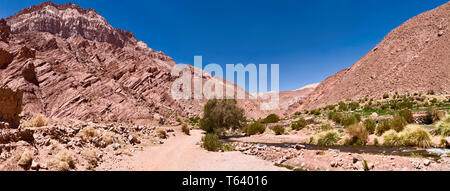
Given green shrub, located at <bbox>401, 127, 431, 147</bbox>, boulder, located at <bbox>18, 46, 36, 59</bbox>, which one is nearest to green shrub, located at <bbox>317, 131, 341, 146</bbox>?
green shrub, located at <bbox>401, 127, 431, 147</bbox>

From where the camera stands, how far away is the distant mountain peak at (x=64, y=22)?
74.6 m

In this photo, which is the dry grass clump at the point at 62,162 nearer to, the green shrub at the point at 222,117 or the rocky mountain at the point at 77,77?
the green shrub at the point at 222,117

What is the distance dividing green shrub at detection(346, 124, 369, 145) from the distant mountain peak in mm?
86599

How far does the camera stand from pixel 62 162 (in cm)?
807

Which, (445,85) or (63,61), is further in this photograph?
(63,61)

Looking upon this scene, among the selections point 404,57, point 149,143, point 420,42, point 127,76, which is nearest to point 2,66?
point 127,76

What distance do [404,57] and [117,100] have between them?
2427 inches

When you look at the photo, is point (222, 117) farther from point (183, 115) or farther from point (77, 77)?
point (183, 115)

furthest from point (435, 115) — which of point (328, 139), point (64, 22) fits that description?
point (64, 22)

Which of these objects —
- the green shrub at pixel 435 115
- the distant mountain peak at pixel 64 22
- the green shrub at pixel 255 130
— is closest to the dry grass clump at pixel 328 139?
the green shrub at pixel 435 115
